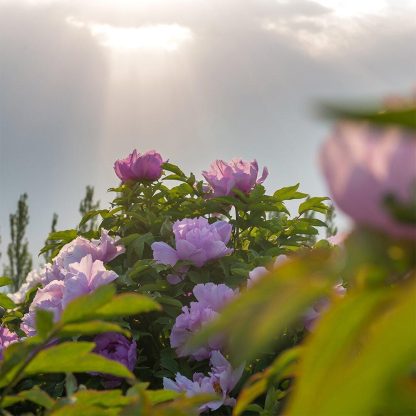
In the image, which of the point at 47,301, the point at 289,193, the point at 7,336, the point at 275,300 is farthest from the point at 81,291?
the point at 275,300

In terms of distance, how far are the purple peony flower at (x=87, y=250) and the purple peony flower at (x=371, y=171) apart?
2.28 meters

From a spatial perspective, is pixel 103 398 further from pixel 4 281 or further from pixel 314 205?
pixel 314 205

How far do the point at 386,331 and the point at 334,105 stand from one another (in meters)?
0.15

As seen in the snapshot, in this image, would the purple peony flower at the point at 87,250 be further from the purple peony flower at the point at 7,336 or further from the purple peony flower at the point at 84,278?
the purple peony flower at the point at 7,336

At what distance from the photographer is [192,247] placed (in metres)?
2.62

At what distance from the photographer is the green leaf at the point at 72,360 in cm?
90

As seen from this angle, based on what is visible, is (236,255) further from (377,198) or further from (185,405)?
(377,198)

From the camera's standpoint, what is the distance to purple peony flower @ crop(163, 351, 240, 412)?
7.31ft

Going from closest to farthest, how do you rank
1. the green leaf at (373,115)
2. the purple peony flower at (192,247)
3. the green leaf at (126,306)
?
the green leaf at (373,115)
the green leaf at (126,306)
the purple peony flower at (192,247)

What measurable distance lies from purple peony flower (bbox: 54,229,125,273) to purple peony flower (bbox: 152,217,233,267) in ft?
0.98

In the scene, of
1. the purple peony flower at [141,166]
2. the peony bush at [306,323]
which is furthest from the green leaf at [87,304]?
the purple peony flower at [141,166]

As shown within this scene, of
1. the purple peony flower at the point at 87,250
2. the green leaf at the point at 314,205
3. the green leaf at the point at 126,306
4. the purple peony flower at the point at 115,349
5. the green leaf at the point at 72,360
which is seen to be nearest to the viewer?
the green leaf at the point at 126,306

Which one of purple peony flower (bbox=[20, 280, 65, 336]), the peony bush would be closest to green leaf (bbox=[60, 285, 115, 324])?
the peony bush

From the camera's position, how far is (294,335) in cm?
255
